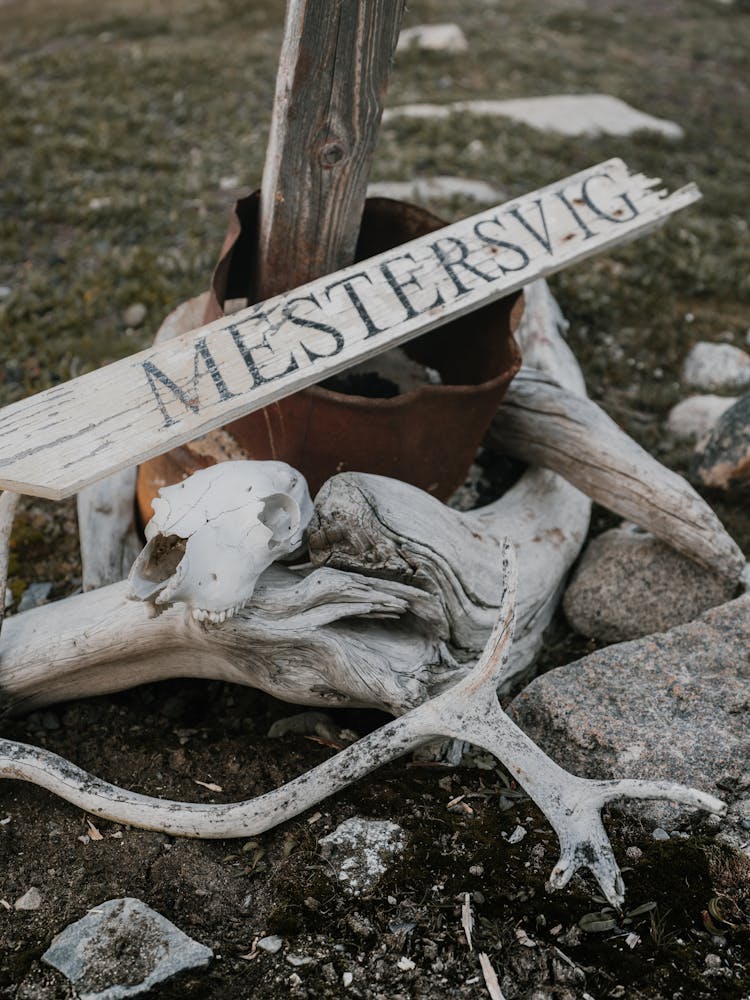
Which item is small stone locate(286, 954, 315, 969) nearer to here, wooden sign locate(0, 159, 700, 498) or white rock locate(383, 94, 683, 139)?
wooden sign locate(0, 159, 700, 498)

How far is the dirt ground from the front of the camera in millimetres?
2430

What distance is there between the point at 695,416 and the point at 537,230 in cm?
221

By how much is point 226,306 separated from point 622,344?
2.84m

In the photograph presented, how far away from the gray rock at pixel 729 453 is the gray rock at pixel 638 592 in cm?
76

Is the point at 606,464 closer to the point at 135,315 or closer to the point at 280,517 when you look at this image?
the point at 280,517

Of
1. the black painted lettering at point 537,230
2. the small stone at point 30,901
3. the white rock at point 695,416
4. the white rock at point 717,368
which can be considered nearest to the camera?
the small stone at point 30,901

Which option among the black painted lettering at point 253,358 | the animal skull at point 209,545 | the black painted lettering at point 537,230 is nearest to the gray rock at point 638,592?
the black painted lettering at point 537,230

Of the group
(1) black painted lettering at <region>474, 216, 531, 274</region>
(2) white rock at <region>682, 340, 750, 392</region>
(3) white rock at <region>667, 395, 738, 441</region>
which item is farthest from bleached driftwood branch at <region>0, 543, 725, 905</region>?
(2) white rock at <region>682, 340, 750, 392</region>

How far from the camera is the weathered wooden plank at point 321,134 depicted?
116 inches

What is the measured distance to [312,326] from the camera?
3.01 metres

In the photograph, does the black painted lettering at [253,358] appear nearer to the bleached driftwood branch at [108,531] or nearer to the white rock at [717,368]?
the bleached driftwood branch at [108,531]

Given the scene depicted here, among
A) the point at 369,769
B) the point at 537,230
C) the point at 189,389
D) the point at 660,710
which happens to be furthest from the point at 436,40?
the point at 369,769

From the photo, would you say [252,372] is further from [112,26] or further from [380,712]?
[112,26]

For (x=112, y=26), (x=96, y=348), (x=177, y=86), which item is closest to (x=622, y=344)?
(x=96, y=348)
